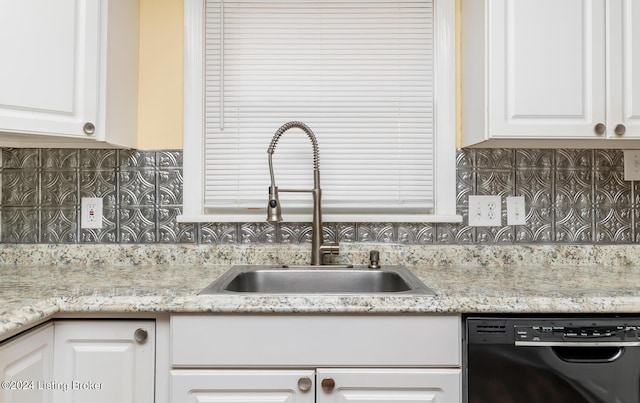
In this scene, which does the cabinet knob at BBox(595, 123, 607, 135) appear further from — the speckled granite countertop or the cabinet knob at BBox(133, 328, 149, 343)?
the cabinet knob at BBox(133, 328, 149, 343)

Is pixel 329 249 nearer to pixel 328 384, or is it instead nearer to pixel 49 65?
pixel 328 384

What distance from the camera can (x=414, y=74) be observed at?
169 centimetres

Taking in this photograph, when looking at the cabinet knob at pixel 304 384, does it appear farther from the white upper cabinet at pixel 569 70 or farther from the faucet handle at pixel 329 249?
the white upper cabinet at pixel 569 70

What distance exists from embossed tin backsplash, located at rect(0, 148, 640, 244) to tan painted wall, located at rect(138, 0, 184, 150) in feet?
0.22

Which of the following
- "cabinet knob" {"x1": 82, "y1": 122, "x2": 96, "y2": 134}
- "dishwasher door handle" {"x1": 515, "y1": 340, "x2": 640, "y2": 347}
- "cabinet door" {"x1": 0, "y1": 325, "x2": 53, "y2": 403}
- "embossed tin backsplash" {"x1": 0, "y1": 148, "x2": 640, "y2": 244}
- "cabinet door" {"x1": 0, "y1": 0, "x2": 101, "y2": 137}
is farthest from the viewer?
"embossed tin backsplash" {"x1": 0, "y1": 148, "x2": 640, "y2": 244}

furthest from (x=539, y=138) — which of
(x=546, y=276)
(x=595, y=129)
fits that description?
(x=546, y=276)

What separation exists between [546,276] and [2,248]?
2005mm

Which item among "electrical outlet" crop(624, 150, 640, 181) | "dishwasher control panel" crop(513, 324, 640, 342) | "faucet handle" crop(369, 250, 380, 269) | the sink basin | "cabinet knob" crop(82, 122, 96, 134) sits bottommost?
"dishwasher control panel" crop(513, 324, 640, 342)

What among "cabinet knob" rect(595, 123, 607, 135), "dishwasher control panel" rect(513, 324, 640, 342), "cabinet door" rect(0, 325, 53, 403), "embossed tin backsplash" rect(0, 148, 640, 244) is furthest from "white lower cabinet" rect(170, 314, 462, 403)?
"cabinet knob" rect(595, 123, 607, 135)

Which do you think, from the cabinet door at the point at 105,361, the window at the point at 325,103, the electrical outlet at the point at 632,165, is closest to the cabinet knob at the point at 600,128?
the electrical outlet at the point at 632,165

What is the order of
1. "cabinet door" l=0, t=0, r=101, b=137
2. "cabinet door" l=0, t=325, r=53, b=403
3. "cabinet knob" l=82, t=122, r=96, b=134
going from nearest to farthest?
"cabinet door" l=0, t=325, r=53, b=403, "cabinet door" l=0, t=0, r=101, b=137, "cabinet knob" l=82, t=122, r=96, b=134

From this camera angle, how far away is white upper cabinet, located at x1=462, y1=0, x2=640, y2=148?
4.49 feet

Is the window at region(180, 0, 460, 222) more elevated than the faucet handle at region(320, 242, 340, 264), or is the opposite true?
the window at region(180, 0, 460, 222)

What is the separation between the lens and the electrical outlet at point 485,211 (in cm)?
165
